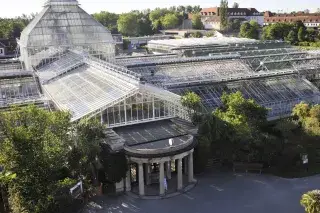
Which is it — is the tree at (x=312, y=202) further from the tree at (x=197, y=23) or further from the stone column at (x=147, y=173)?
the tree at (x=197, y=23)

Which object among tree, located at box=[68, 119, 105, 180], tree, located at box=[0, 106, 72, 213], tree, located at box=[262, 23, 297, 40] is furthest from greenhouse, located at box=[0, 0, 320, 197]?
Result: tree, located at box=[262, 23, 297, 40]

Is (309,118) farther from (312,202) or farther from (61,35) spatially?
(61,35)

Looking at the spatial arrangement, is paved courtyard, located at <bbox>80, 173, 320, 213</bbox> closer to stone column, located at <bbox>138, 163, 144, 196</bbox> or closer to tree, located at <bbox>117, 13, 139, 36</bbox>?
stone column, located at <bbox>138, 163, 144, 196</bbox>

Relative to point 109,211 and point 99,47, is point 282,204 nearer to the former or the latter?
point 109,211

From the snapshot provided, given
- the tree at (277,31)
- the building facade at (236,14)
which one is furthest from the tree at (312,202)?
the building facade at (236,14)

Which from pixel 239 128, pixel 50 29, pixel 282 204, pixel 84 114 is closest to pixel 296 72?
pixel 239 128

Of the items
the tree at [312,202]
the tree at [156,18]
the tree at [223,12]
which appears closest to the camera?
the tree at [312,202]

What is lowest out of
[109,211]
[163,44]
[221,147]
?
[109,211]
